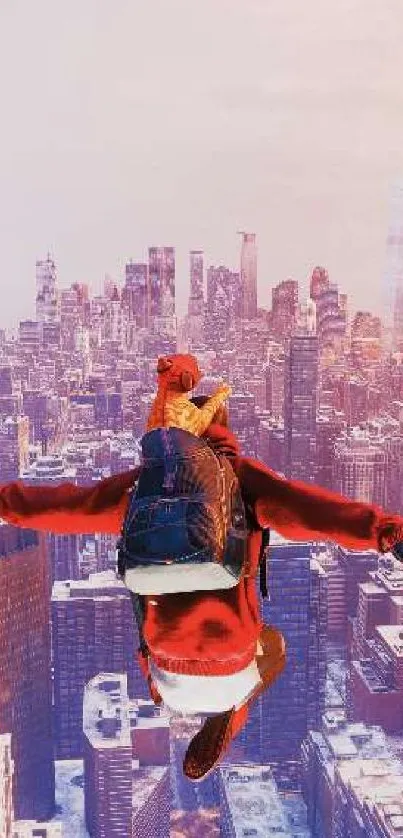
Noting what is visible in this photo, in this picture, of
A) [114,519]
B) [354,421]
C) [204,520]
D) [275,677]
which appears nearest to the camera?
[204,520]

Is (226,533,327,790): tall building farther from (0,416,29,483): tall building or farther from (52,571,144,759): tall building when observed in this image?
(0,416,29,483): tall building

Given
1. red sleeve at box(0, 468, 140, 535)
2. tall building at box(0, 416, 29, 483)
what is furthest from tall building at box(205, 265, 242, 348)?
red sleeve at box(0, 468, 140, 535)

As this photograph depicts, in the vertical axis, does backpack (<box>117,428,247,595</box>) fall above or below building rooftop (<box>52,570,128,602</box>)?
above

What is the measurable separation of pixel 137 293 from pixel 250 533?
483 centimetres

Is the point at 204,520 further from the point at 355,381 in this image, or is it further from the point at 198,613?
the point at 355,381

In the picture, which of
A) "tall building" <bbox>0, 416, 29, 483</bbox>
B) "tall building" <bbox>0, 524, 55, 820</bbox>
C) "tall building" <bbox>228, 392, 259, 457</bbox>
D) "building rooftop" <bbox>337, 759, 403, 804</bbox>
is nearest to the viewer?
"tall building" <bbox>228, 392, 259, 457</bbox>

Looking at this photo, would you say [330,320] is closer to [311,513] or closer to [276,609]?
[276,609]

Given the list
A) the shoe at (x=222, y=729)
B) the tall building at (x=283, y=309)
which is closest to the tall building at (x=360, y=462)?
the tall building at (x=283, y=309)

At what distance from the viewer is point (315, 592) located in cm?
682

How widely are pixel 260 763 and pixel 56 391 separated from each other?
11.7 ft

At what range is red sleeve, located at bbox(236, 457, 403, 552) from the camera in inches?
27.0

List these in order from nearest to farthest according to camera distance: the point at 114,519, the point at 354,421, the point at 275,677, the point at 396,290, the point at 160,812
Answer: the point at 114,519, the point at 275,677, the point at 396,290, the point at 160,812, the point at 354,421

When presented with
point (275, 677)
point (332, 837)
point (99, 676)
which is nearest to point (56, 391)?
point (99, 676)

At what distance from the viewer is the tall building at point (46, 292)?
390cm
